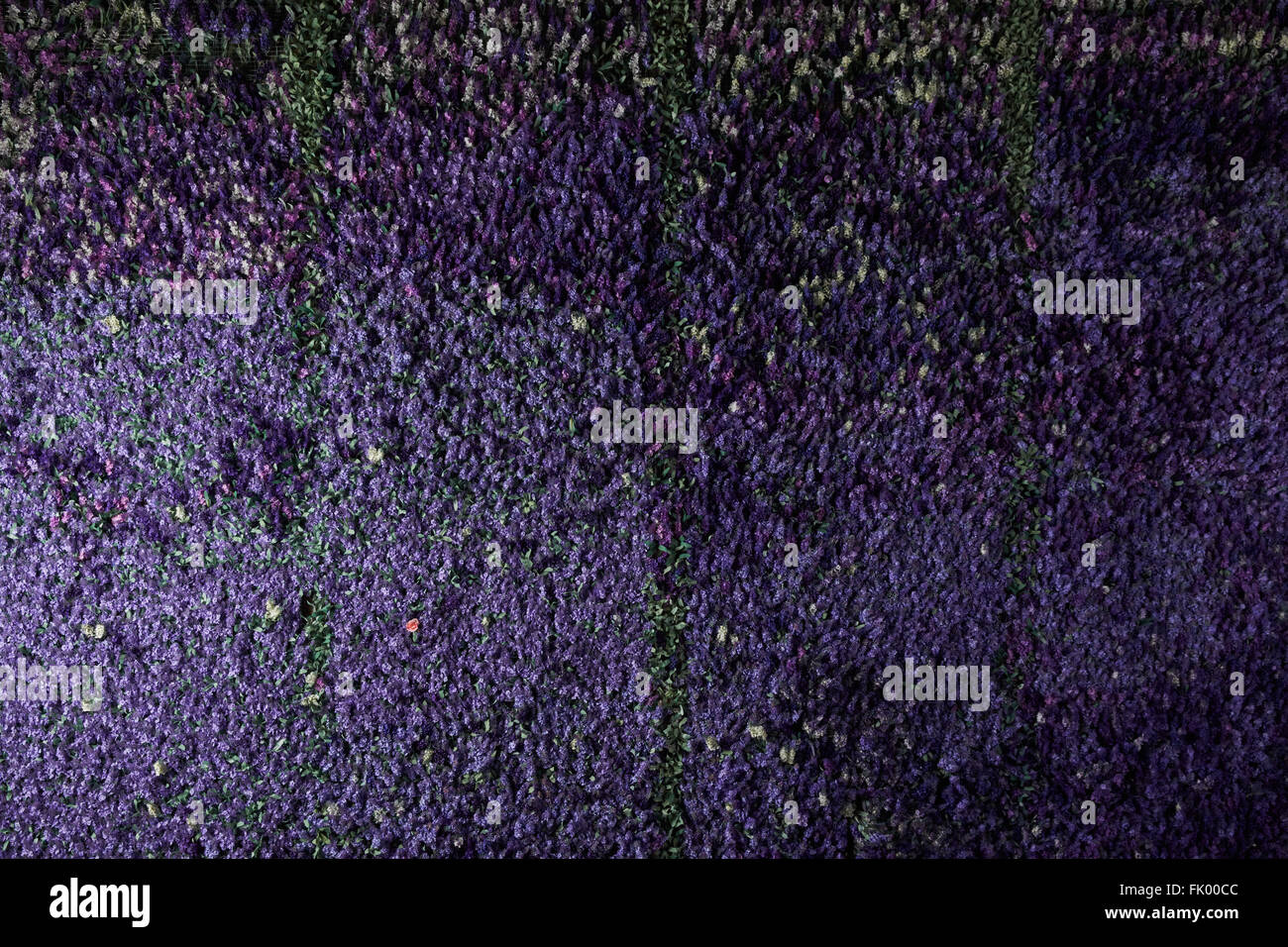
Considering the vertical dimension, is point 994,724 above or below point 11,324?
below

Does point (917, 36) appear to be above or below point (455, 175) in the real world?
above

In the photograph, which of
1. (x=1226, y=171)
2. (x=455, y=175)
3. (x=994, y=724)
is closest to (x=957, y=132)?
(x=1226, y=171)

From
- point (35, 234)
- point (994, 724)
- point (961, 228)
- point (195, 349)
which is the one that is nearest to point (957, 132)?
point (961, 228)

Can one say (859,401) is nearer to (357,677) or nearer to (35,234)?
(357,677)

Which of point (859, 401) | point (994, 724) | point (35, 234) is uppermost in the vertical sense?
point (35, 234)

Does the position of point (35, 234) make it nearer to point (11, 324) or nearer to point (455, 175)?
point (11, 324)

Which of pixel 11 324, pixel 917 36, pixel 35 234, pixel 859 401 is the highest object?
pixel 917 36
